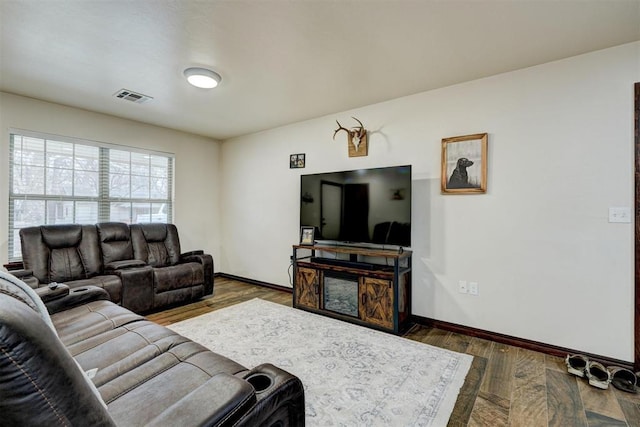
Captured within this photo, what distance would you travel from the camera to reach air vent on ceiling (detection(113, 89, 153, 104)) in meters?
3.28

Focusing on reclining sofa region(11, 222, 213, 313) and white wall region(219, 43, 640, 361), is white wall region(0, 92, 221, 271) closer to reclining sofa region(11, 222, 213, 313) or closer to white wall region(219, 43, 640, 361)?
reclining sofa region(11, 222, 213, 313)

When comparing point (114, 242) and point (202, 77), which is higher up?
point (202, 77)

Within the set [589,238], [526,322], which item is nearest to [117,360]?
[526,322]

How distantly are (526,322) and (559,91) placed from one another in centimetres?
205

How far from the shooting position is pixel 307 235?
3.87 m

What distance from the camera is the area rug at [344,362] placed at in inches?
70.9

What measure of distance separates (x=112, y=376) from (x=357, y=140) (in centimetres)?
320

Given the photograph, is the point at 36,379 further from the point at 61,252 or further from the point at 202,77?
the point at 61,252

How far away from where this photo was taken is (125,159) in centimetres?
437

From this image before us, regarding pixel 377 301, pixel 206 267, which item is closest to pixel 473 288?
pixel 377 301

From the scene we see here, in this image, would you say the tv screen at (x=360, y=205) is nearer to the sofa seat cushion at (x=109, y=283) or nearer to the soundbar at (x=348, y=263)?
the soundbar at (x=348, y=263)

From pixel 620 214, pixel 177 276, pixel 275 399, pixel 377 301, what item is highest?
pixel 620 214

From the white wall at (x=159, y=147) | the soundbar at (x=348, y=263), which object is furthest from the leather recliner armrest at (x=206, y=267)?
the soundbar at (x=348, y=263)

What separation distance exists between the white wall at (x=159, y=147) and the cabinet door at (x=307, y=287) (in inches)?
94.0
